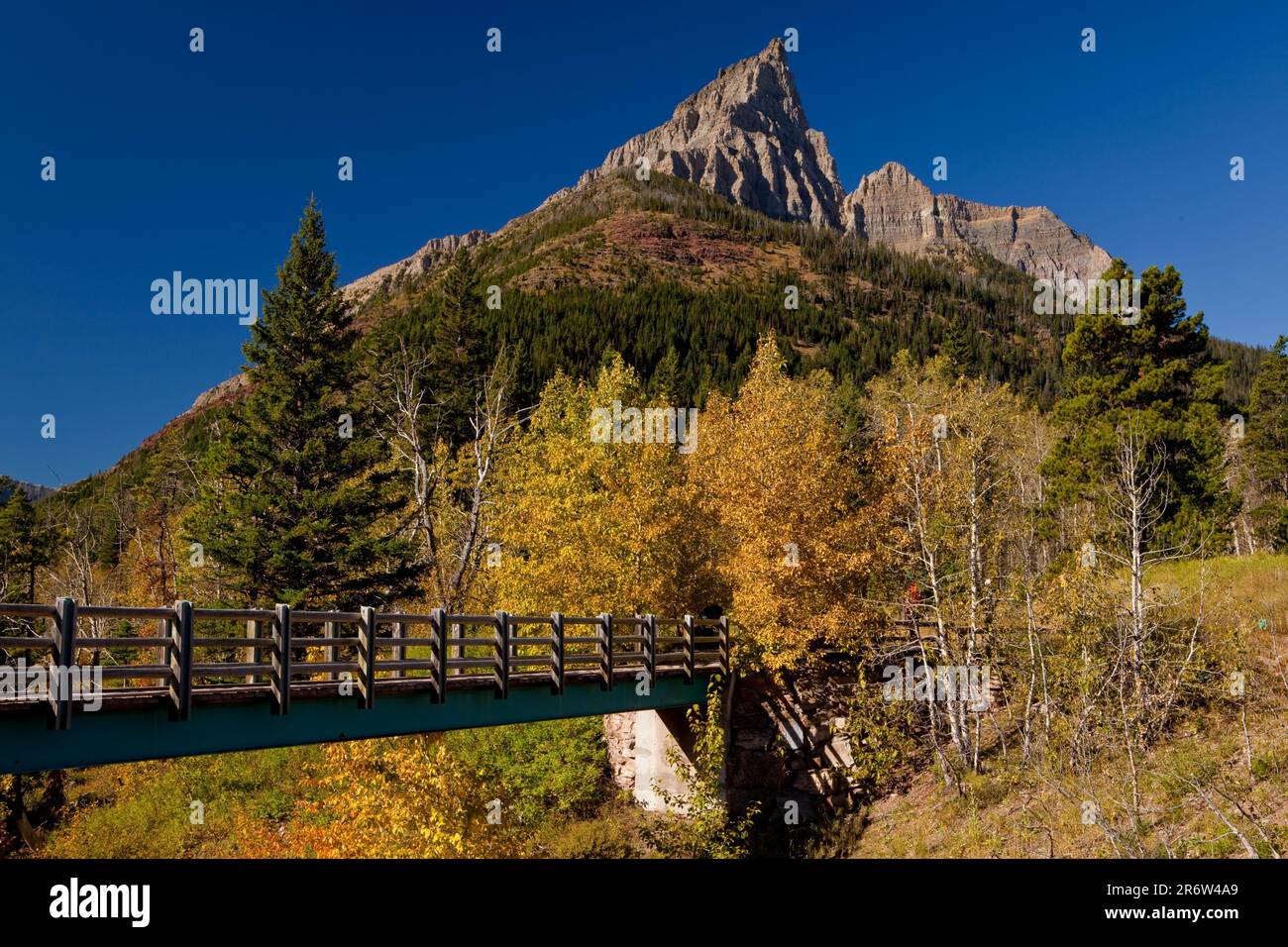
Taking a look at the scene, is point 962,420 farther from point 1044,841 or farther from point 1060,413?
point 1044,841

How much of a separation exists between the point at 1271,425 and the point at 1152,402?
2884 centimetres

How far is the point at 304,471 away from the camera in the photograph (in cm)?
3116

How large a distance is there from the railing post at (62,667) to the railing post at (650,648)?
12.0 metres

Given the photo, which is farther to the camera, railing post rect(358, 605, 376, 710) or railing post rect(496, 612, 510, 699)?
railing post rect(496, 612, 510, 699)

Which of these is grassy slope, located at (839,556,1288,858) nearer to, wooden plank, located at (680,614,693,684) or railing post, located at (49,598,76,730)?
wooden plank, located at (680,614,693,684)

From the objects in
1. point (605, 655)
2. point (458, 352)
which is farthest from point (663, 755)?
point (458, 352)

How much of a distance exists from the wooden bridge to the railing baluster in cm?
2

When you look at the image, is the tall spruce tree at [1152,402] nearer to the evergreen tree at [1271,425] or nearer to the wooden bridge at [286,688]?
the wooden bridge at [286,688]

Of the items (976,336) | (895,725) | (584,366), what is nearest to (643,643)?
(895,725)

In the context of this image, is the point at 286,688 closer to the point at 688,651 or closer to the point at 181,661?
the point at 181,661

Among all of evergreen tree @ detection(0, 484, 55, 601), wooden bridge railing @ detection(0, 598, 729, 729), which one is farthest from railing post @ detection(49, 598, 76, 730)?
evergreen tree @ detection(0, 484, 55, 601)

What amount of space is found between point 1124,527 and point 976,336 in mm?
111628

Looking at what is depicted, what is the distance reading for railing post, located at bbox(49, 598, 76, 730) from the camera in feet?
32.7

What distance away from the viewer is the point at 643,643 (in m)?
21.0
